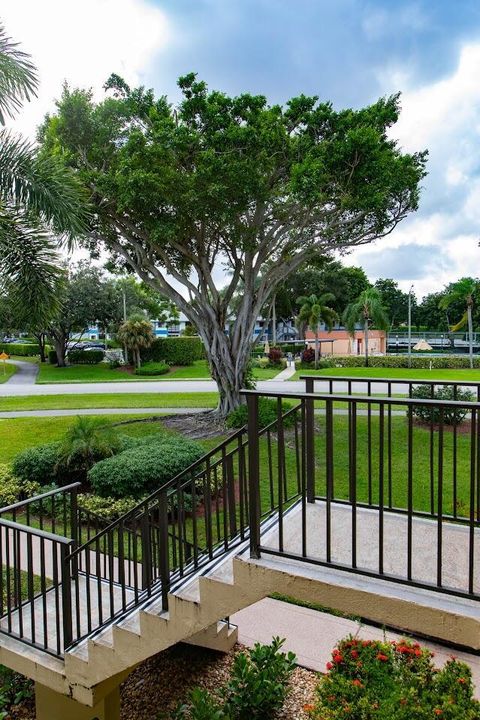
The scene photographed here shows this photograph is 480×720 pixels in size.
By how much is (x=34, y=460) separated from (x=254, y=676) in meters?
5.90

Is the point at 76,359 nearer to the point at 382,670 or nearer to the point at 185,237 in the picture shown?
the point at 185,237

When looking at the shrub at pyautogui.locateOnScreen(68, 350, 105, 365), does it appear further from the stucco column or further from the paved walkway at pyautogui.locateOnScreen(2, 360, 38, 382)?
the stucco column

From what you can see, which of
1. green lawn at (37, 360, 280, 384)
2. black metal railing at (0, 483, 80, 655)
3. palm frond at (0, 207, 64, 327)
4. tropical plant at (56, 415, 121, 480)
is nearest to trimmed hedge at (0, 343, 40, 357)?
green lawn at (37, 360, 280, 384)

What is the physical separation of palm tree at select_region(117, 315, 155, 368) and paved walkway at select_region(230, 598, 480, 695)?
25.7 m

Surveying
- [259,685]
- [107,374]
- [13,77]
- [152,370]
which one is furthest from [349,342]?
[259,685]

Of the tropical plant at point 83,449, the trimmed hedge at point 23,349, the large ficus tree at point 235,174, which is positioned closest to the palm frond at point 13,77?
the large ficus tree at point 235,174

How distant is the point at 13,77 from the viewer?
7.70 m

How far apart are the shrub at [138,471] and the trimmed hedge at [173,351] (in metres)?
24.2

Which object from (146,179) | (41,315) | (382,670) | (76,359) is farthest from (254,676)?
(76,359)

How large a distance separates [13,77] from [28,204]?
208cm

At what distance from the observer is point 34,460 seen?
813 cm

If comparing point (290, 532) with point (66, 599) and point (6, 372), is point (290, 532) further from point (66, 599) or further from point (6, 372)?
point (6, 372)

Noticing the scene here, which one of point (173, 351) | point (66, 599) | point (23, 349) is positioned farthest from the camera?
point (23, 349)

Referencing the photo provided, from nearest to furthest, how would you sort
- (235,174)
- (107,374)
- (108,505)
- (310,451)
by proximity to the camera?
(310,451), (108,505), (235,174), (107,374)
